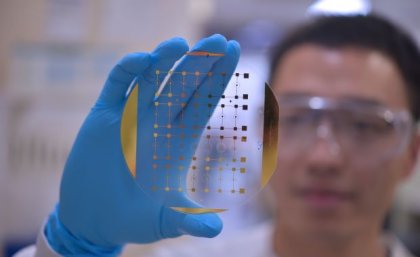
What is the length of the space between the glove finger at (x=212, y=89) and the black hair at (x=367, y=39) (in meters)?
0.72

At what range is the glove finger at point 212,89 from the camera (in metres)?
0.63

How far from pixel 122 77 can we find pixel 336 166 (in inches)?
26.3

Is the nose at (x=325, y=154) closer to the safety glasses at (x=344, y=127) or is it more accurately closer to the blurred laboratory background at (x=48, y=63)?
the safety glasses at (x=344, y=127)

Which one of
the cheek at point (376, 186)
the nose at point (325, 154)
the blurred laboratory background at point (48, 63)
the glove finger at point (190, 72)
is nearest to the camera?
the glove finger at point (190, 72)

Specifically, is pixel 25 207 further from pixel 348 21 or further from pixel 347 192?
pixel 348 21

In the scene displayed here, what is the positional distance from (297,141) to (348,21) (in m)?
0.49

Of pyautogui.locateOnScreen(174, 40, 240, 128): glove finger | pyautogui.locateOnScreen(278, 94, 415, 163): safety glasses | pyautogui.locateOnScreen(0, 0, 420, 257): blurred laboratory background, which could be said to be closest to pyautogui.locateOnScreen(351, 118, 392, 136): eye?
pyautogui.locateOnScreen(278, 94, 415, 163): safety glasses

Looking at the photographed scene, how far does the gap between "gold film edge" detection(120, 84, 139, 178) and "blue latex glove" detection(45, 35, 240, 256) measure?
0.01 metres

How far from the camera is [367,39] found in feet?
4.25

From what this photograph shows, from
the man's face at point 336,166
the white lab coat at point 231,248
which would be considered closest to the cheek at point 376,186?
the man's face at point 336,166

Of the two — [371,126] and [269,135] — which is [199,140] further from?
[371,126]

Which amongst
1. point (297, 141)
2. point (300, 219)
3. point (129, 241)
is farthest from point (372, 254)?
point (129, 241)

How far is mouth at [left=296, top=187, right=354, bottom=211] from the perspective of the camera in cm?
118

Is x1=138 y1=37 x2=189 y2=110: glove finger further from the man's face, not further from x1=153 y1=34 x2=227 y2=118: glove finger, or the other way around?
the man's face
